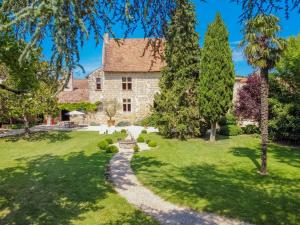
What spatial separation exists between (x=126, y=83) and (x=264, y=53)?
24.5 m

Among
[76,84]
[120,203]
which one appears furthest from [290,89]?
[76,84]

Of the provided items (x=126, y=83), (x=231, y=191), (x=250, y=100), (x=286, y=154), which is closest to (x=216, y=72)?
(x=250, y=100)

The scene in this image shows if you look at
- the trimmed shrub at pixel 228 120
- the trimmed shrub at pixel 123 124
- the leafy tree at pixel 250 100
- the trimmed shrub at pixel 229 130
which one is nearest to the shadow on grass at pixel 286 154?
the leafy tree at pixel 250 100

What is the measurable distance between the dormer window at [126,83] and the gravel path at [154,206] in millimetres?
23096

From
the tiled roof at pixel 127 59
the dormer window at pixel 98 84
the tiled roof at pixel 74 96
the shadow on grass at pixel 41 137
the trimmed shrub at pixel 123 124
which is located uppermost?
the tiled roof at pixel 127 59

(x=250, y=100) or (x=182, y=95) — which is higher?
(x=182, y=95)

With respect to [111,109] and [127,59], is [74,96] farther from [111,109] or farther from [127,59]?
[127,59]

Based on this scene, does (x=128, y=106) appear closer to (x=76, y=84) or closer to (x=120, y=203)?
(x=76, y=84)

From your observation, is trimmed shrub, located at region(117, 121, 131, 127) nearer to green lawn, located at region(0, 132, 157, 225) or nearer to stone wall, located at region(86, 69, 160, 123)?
stone wall, located at region(86, 69, 160, 123)

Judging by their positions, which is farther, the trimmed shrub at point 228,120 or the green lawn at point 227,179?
the trimmed shrub at point 228,120

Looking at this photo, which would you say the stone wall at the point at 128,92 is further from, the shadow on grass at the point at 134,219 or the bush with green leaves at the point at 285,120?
the shadow on grass at the point at 134,219

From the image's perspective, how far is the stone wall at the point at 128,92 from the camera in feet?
121

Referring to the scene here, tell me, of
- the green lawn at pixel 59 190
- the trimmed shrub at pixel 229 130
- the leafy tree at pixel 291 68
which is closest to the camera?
the green lawn at pixel 59 190

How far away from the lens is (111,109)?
35906 millimetres
